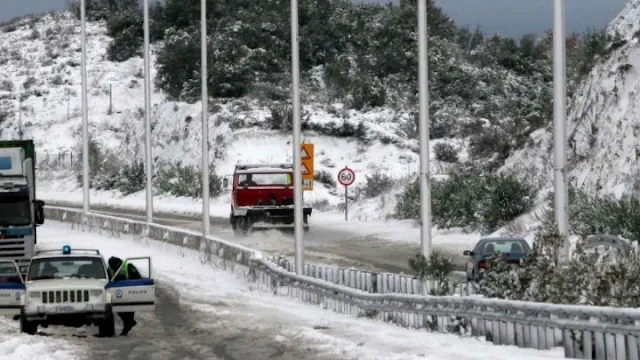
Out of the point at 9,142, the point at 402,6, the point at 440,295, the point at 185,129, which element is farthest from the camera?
the point at 402,6

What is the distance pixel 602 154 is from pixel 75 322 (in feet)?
81.5

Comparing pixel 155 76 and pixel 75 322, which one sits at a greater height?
pixel 155 76

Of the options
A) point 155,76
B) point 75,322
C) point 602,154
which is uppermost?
point 155,76

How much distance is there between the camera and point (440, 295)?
22.5 m

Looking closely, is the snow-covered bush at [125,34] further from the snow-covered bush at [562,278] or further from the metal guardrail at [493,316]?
the snow-covered bush at [562,278]

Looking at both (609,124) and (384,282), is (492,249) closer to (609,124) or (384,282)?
(384,282)

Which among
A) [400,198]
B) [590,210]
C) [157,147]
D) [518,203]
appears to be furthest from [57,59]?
[590,210]

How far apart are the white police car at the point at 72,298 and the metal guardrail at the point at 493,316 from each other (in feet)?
13.5

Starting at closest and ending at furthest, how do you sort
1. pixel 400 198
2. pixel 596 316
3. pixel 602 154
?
pixel 596 316 → pixel 602 154 → pixel 400 198

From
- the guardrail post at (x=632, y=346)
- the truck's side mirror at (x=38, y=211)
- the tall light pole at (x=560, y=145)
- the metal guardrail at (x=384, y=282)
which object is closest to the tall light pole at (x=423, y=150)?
the metal guardrail at (x=384, y=282)

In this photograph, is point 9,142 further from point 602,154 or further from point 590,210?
point 602,154

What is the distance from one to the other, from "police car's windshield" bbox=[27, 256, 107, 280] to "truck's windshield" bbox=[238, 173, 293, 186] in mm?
23772

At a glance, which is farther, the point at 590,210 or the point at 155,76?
the point at 155,76

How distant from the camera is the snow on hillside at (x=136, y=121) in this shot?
76562 millimetres
